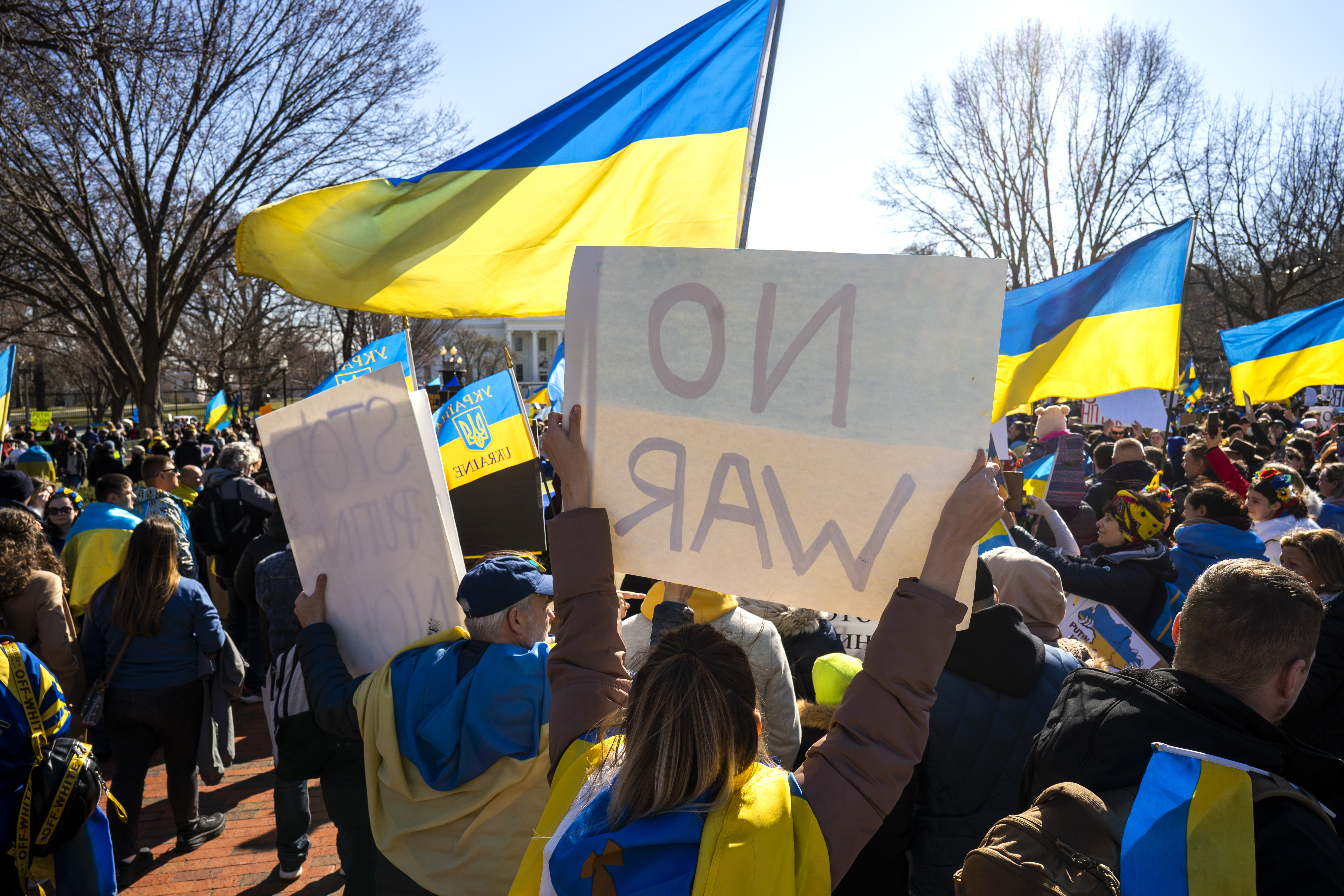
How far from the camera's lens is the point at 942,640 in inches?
57.8

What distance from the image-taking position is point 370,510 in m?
2.63

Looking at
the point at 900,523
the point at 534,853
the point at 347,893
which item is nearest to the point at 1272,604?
the point at 900,523

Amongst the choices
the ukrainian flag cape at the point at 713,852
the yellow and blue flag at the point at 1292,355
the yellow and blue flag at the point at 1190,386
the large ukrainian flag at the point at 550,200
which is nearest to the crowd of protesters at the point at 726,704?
the ukrainian flag cape at the point at 713,852

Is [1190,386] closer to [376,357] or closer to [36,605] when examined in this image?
[376,357]

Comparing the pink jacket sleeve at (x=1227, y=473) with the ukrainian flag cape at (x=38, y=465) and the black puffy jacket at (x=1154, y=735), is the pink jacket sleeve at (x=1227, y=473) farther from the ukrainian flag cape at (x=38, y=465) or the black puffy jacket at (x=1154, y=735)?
the ukrainian flag cape at (x=38, y=465)

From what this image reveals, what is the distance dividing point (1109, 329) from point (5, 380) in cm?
846

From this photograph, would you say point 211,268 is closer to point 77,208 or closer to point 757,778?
point 77,208

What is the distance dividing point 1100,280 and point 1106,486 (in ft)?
5.07

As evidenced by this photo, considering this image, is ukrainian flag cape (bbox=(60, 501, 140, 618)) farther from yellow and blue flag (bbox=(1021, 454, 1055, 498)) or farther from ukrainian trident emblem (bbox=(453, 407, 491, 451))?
yellow and blue flag (bbox=(1021, 454, 1055, 498))

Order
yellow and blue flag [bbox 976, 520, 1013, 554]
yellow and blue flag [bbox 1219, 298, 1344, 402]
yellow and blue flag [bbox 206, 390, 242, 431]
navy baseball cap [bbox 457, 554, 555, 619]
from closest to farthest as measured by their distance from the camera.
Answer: navy baseball cap [bbox 457, 554, 555, 619]
yellow and blue flag [bbox 976, 520, 1013, 554]
yellow and blue flag [bbox 1219, 298, 1344, 402]
yellow and blue flag [bbox 206, 390, 242, 431]

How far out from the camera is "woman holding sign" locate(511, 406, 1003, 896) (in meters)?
1.34

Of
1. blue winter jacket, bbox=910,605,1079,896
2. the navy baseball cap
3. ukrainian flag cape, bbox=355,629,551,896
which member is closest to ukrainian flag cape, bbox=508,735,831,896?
ukrainian flag cape, bbox=355,629,551,896

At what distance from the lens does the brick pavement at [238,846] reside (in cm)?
440

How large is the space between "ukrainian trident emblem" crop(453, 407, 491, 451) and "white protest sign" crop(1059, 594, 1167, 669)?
3.79 meters
